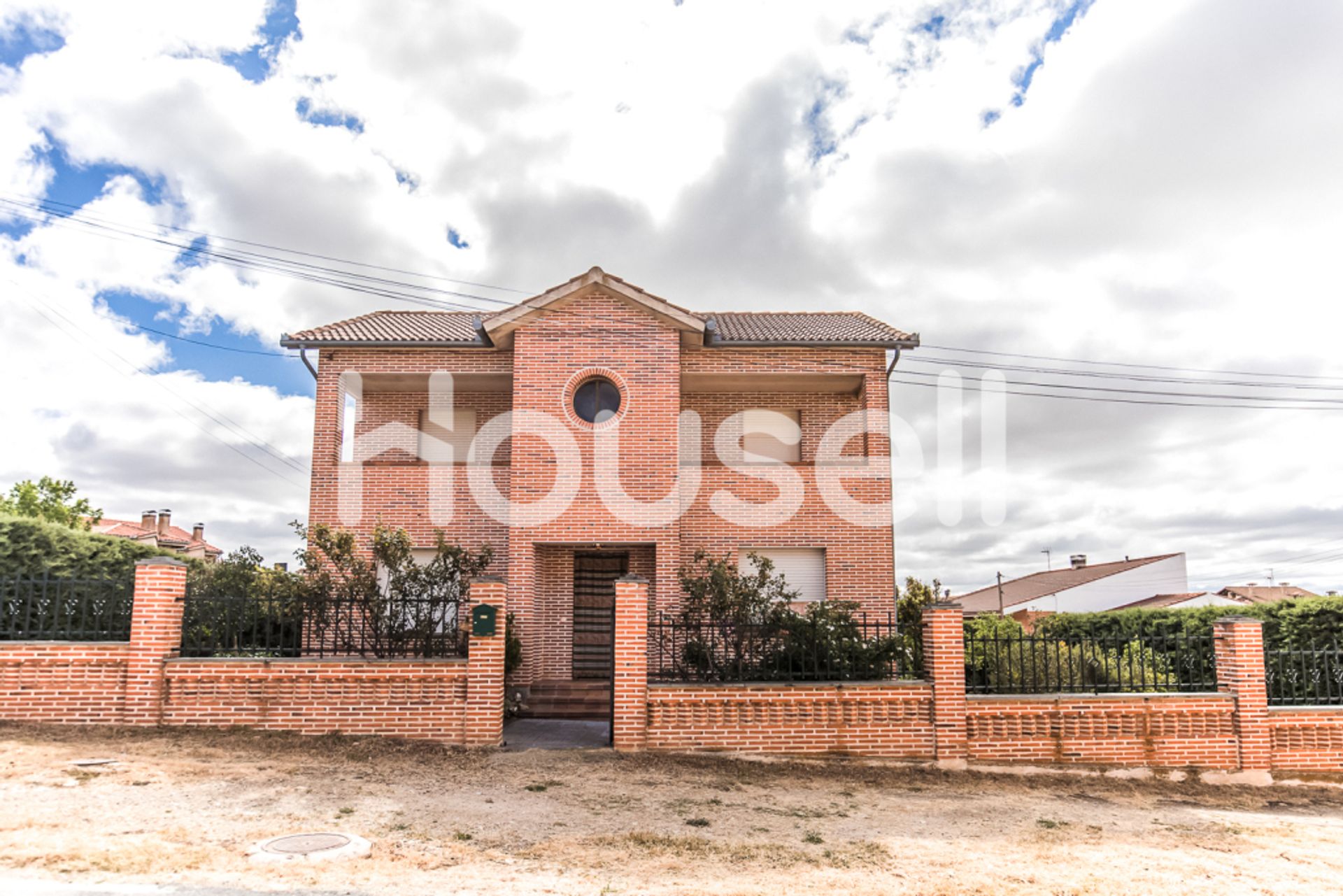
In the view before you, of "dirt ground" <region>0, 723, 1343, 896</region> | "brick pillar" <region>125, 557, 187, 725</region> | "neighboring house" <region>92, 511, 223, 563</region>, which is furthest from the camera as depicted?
"neighboring house" <region>92, 511, 223, 563</region>

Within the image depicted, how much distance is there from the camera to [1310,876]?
267 inches

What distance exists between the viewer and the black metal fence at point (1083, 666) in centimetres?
1023

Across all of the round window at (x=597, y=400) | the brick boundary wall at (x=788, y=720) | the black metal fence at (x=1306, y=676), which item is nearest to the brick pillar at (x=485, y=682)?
the brick boundary wall at (x=788, y=720)

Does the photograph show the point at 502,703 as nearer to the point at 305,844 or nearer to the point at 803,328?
the point at 305,844

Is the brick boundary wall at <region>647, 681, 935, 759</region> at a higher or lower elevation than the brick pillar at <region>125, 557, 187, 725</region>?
lower

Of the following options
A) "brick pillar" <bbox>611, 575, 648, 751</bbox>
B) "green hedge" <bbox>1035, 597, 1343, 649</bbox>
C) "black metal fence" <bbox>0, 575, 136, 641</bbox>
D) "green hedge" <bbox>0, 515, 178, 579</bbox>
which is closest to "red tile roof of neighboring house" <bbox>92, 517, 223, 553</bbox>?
"green hedge" <bbox>0, 515, 178, 579</bbox>

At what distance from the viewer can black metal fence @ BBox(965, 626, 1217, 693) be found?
10.2 m

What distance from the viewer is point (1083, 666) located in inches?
407

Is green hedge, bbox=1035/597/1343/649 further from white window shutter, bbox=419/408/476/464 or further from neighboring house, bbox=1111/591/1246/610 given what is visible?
neighboring house, bbox=1111/591/1246/610

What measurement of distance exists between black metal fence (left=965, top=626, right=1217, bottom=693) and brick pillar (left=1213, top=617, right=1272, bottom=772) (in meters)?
0.23

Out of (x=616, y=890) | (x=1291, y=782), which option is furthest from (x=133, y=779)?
(x=1291, y=782)

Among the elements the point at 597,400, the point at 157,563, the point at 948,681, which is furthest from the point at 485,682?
the point at 597,400

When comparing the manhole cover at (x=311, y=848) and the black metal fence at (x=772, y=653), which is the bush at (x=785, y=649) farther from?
A: the manhole cover at (x=311, y=848)

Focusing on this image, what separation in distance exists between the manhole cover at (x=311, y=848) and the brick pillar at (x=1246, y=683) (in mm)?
10058
